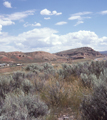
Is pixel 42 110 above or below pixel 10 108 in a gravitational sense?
Result: below

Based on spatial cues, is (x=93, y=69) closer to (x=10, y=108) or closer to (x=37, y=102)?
(x=37, y=102)

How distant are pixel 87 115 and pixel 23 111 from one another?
1.35m

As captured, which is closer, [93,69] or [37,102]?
[37,102]

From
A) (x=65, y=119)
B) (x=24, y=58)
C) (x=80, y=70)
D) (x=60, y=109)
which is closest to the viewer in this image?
(x=65, y=119)

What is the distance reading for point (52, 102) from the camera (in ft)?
13.6

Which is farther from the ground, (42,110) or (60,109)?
(42,110)

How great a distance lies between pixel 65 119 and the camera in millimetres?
3125

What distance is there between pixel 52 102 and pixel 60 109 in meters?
0.41

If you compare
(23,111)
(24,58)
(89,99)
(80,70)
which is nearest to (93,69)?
(80,70)

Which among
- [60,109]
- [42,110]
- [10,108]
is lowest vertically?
[60,109]

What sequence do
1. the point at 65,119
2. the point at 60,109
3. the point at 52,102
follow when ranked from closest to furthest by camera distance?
the point at 65,119
the point at 60,109
the point at 52,102

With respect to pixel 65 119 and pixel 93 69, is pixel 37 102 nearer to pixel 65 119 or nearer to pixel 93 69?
pixel 65 119

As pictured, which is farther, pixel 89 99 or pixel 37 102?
pixel 37 102

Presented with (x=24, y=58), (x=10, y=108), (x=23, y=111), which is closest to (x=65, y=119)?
(x=23, y=111)
